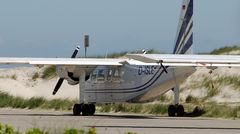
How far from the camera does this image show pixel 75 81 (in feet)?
162

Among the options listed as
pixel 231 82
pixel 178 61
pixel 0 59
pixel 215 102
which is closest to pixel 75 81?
pixel 0 59

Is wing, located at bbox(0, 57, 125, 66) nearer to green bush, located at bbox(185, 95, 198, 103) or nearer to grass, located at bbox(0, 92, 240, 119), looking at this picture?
grass, located at bbox(0, 92, 240, 119)

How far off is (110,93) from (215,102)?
692 cm

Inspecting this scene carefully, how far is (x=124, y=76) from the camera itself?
159ft

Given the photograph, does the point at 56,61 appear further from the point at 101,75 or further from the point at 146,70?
the point at 146,70

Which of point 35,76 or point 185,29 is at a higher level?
point 35,76

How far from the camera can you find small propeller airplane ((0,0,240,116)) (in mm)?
45500

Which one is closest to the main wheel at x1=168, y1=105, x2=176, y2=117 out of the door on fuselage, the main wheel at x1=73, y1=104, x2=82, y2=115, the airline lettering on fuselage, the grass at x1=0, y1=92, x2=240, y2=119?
the grass at x1=0, y1=92, x2=240, y2=119

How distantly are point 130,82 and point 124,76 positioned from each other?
0.71 m

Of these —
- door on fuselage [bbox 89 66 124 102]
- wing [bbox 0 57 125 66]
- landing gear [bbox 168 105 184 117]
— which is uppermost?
wing [bbox 0 57 125 66]

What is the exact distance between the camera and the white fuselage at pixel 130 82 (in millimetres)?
45088

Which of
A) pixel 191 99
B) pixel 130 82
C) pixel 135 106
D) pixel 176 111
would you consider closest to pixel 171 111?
pixel 176 111

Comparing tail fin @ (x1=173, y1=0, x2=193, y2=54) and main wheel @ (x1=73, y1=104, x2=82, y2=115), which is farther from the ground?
tail fin @ (x1=173, y1=0, x2=193, y2=54)

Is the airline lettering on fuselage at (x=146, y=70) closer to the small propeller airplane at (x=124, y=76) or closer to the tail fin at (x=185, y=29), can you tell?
the small propeller airplane at (x=124, y=76)
